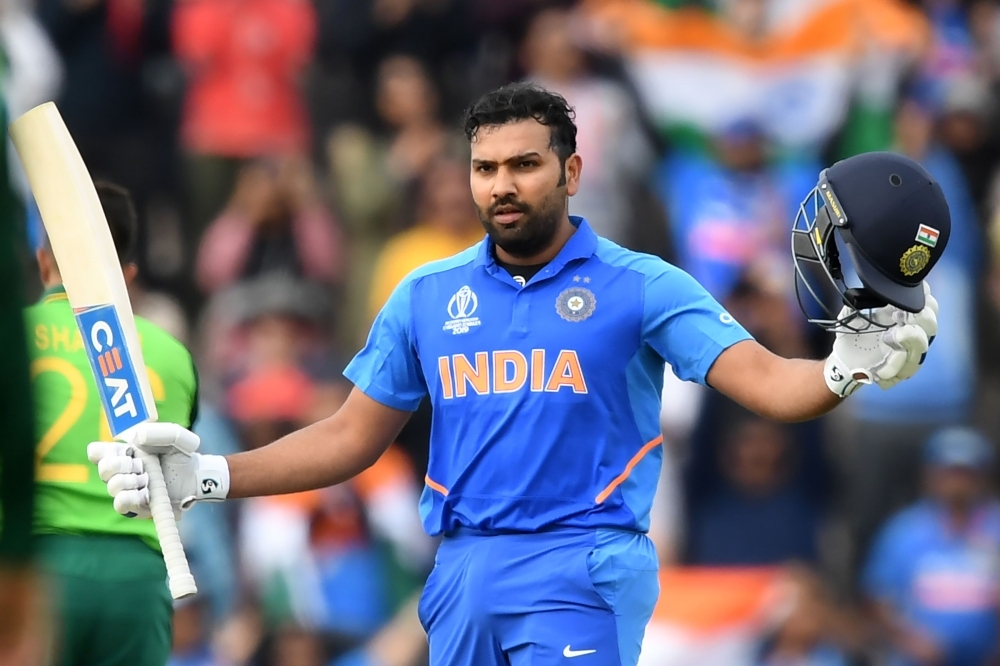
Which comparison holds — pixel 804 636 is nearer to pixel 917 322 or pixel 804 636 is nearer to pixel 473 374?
pixel 473 374

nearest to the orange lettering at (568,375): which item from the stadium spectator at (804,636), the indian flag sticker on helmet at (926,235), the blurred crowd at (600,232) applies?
the indian flag sticker on helmet at (926,235)

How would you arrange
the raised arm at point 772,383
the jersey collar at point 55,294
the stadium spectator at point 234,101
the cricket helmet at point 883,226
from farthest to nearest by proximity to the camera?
the stadium spectator at point 234,101 → the jersey collar at point 55,294 → the raised arm at point 772,383 → the cricket helmet at point 883,226

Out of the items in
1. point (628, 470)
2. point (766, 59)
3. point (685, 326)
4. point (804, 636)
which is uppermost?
point (766, 59)

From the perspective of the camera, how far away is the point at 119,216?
548 cm

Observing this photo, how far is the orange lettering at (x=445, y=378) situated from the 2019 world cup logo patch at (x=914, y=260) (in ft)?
4.36

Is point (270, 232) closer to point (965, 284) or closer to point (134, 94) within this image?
Answer: point (134, 94)

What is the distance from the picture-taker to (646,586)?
4602 mm

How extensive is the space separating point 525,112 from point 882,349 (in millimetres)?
1256

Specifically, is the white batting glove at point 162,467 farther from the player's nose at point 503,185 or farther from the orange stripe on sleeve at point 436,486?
the player's nose at point 503,185

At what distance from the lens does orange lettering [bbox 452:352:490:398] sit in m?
4.62

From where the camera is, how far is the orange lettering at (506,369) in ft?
15.0

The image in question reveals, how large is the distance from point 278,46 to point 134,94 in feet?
3.23

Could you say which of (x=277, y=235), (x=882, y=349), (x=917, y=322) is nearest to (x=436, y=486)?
(x=882, y=349)

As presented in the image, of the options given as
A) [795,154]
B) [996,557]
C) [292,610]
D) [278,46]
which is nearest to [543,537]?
A: [292,610]
